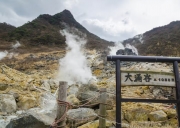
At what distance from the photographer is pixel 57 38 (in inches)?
Answer: 1481

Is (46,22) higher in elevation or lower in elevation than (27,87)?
higher

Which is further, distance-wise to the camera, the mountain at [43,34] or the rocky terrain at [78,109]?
the mountain at [43,34]

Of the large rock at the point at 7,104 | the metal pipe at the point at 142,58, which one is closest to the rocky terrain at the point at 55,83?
the large rock at the point at 7,104

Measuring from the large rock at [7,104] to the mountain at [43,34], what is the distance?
83.5 feet

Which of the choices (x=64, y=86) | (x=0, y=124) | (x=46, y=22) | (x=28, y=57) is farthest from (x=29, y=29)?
(x=64, y=86)

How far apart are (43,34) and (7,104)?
102 feet

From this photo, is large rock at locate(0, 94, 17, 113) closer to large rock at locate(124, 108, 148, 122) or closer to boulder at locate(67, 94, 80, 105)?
boulder at locate(67, 94, 80, 105)

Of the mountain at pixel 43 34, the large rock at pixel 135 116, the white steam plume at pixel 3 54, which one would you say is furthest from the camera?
the mountain at pixel 43 34

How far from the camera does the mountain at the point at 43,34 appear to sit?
34500 millimetres

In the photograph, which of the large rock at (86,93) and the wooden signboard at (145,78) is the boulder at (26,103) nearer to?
the large rock at (86,93)

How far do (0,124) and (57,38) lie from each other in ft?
106

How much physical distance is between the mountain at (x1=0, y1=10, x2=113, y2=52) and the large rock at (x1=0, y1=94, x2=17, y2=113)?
25459 mm

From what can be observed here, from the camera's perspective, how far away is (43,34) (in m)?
37.5

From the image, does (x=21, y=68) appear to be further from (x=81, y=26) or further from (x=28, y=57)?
(x=81, y=26)
